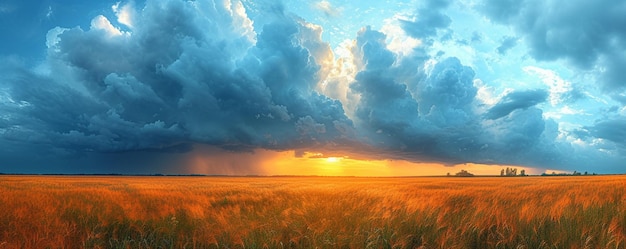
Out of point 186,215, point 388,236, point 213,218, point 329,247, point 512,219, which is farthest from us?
point 186,215

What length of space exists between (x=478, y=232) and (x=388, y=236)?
1.63 m

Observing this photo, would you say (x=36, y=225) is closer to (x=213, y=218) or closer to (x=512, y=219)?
(x=213, y=218)

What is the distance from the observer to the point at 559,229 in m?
6.13

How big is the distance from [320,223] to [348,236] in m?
1.41

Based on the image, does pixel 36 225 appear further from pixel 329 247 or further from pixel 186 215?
pixel 329 247

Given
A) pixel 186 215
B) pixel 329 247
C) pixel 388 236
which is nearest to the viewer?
pixel 329 247

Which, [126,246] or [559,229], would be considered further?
[559,229]

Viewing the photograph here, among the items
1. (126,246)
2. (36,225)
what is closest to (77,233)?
(36,225)

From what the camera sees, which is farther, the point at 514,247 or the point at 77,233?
the point at 77,233

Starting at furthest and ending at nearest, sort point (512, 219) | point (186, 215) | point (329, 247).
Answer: point (186, 215), point (512, 219), point (329, 247)

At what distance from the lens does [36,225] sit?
7.24 m

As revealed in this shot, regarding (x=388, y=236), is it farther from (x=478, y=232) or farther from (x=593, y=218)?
(x=593, y=218)

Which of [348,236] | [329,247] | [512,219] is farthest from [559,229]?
[329,247]

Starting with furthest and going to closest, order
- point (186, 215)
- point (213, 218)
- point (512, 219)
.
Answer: point (186, 215), point (213, 218), point (512, 219)
